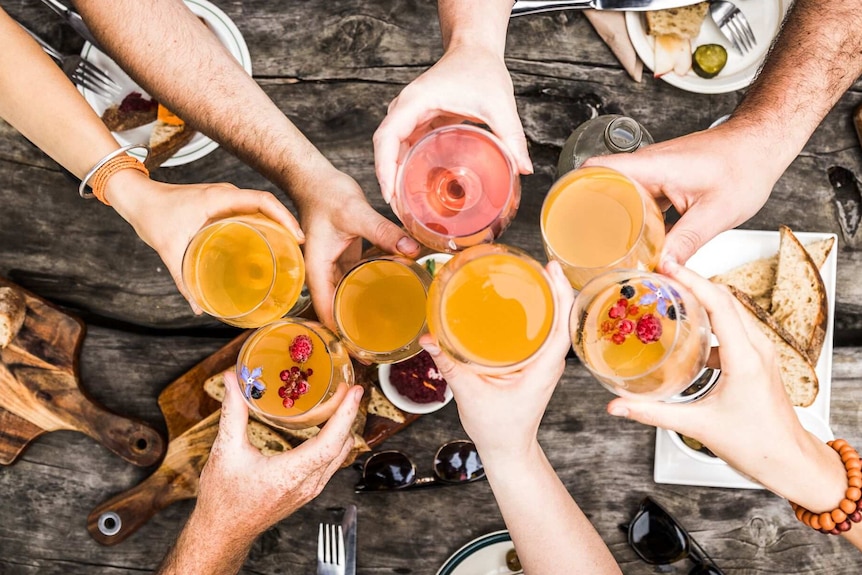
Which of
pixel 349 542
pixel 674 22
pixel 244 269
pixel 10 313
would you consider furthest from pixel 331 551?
pixel 674 22

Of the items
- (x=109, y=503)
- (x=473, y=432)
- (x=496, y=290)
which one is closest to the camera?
(x=496, y=290)

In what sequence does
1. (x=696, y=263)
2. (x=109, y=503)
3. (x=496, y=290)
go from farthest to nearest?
1. (x=109, y=503)
2. (x=696, y=263)
3. (x=496, y=290)

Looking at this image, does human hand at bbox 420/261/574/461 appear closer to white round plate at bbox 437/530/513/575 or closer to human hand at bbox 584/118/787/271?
human hand at bbox 584/118/787/271

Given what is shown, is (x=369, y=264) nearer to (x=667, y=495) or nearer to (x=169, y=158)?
(x=169, y=158)

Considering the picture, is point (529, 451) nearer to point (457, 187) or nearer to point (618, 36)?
point (457, 187)

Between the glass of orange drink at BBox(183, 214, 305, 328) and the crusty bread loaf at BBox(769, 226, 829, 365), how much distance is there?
1.53 meters

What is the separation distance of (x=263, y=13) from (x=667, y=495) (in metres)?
2.30

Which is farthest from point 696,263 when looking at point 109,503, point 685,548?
point 109,503

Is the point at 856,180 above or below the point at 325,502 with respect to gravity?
above

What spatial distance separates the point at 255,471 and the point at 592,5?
73.2 inches

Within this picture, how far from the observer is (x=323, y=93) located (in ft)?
7.78

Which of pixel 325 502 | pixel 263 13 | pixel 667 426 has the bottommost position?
pixel 325 502

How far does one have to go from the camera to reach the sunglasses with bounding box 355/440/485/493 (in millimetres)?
2205

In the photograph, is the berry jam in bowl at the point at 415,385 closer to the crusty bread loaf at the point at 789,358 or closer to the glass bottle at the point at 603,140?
the glass bottle at the point at 603,140
